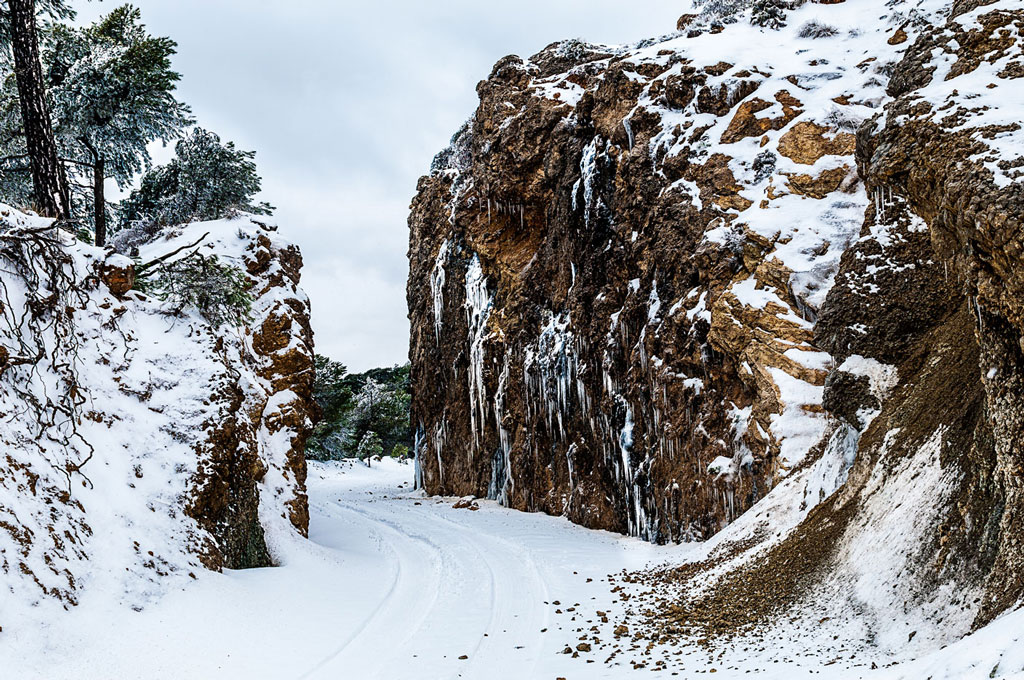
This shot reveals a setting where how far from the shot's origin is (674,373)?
14047 mm

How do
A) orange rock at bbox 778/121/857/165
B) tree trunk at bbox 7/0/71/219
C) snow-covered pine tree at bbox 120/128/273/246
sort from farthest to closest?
snow-covered pine tree at bbox 120/128/273/246, orange rock at bbox 778/121/857/165, tree trunk at bbox 7/0/71/219

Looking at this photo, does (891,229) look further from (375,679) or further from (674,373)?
(375,679)

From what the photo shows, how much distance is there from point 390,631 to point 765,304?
855cm

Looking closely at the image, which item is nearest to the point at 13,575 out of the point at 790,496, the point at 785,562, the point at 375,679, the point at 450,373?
the point at 375,679

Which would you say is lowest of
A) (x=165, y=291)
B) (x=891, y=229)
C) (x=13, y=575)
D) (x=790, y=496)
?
(x=13, y=575)

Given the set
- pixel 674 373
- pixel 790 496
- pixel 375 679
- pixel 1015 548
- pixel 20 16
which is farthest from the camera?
pixel 674 373

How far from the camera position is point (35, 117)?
34.2 ft

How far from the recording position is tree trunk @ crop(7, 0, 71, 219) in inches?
406

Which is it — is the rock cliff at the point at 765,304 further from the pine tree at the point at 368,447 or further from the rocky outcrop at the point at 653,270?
the pine tree at the point at 368,447

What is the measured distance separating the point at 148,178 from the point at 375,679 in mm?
20607

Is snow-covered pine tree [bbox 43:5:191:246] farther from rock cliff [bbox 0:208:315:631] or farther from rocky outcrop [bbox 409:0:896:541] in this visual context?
rocky outcrop [bbox 409:0:896:541]

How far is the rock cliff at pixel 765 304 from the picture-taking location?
5484mm

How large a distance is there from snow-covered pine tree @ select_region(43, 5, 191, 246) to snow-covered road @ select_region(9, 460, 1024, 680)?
33.0 ft

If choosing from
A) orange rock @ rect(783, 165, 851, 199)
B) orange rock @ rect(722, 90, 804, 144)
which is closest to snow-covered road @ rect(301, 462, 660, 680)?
orange rock @ rect(783, 165, 851, 199)
